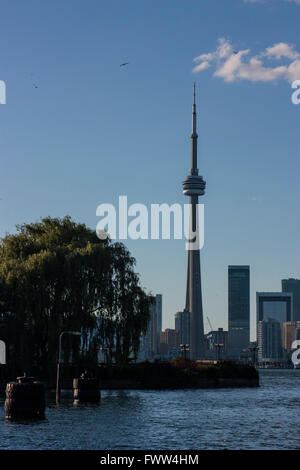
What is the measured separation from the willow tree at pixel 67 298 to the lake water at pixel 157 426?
23.9 feet

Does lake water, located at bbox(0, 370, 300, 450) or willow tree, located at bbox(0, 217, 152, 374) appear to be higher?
willow tree, located at bbox(0, 217, 152, 374)

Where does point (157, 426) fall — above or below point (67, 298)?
below

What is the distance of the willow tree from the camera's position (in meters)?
64.1

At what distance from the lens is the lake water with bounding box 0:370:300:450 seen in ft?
114

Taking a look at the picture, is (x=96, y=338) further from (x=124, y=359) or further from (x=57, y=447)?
(x=57, y=447)

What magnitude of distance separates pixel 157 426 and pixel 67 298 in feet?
82.4

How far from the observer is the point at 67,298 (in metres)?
65.6

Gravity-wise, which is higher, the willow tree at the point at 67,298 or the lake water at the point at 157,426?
the willow tree at the point at 67,298

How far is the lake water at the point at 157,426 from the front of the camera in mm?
34750

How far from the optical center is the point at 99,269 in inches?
2618

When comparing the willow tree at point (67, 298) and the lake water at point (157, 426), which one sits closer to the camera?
the lake water at point (157, 426)

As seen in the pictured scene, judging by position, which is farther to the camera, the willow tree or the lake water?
the willow tree

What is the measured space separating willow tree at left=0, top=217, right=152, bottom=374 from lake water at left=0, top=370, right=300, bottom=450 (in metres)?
7.27

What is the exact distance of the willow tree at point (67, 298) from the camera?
64125 millimetres
